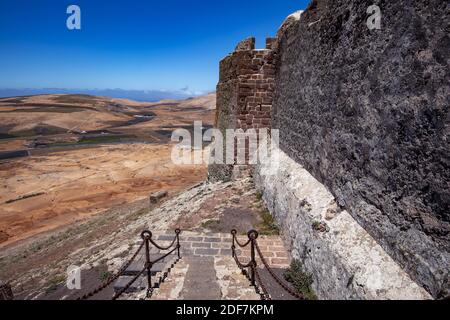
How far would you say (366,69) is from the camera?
12.2 feet

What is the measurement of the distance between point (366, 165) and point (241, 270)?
9.56ft

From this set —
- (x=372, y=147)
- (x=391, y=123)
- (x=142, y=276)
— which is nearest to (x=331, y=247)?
(x=372, y=147)

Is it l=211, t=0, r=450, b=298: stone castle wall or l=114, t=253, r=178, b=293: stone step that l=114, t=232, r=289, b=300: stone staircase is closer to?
l=114, t=253, r=178, b=293: stone step

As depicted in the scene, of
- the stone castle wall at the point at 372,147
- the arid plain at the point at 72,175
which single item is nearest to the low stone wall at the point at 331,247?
the stone castle wall at the point at 372,147

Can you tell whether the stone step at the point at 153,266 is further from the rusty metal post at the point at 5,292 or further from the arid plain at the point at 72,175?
the arid plain at the point at 72,175

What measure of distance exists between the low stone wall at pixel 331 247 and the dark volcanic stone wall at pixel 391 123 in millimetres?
147

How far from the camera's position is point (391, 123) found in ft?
10.7

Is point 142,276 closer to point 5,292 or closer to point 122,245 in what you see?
point 122,245

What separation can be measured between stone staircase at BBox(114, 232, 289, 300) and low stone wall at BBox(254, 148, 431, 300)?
0.86 meters

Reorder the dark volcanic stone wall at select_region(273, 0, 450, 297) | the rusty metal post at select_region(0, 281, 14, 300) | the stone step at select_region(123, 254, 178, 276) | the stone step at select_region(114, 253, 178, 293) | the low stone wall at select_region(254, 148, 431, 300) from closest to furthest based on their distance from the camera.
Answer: the dark volcanic stone wall at select_region(273, 0, 450, 297) < the low stone wall at select_region(254, 148, 431, 300) < the stone step at select_region(114, 253, 178, 293) < the stone step at select_region(123, 254, 178, 276) < the rusty metal post at select_region(0, 281, 14, 300)

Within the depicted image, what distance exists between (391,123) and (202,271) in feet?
12.6

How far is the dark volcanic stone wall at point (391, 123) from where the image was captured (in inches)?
103

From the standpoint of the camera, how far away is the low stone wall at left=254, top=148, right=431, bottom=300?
3.11m

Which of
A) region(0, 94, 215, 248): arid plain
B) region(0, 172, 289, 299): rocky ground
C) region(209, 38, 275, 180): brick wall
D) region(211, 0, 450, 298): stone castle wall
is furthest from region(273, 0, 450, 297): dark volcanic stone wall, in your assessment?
region(0, 94, 215, 248): arid plain
